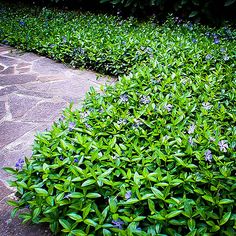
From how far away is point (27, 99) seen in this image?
13.0 feet

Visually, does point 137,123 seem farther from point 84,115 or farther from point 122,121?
point 84,115

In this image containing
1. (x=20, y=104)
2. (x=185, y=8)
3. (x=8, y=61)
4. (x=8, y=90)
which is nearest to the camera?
(x=20, y=104)

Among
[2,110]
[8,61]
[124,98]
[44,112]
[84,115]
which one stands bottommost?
[8,61]

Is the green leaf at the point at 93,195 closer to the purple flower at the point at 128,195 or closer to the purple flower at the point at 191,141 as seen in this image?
the purple flower at the point at 128,195

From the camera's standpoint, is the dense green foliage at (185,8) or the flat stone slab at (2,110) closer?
the flat stone slab at (2,110)

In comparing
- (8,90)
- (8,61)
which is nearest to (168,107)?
(8,90)

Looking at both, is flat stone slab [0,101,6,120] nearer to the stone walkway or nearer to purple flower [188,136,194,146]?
the stone walkway

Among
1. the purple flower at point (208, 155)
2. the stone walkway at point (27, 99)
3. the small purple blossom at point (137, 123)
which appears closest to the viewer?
the purple flower at point (208, 155)

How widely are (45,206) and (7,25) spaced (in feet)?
21.4

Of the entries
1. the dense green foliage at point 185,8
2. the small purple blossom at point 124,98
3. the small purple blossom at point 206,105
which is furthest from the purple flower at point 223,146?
the dense green foliage at point 185,8

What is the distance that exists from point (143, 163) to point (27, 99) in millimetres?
2577

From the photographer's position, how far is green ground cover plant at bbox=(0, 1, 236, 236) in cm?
159

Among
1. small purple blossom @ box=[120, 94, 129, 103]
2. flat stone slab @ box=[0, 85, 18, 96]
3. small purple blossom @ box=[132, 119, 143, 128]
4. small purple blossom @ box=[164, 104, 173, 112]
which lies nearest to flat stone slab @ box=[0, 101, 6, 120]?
flat stone slab @ box=[0, 85, 18, 96]

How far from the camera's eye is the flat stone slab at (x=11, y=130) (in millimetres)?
3053
